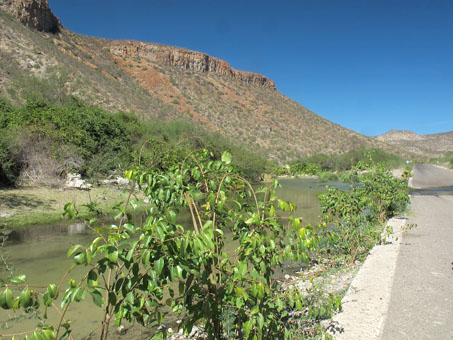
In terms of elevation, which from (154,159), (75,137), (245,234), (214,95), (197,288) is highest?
(214,95)

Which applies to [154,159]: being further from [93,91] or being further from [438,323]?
[93,91]

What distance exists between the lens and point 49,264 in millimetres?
8430

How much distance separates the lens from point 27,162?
1720cm

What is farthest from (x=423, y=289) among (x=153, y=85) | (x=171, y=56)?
(x=171, y=56)

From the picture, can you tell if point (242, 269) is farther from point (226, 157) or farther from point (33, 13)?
point (33, 13)

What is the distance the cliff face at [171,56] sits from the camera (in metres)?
78.5

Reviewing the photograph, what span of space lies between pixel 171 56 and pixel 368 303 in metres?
87.1

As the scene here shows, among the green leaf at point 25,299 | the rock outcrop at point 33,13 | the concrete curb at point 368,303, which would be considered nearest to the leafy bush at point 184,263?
the green leaf at point 25,299

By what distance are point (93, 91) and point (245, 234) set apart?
1680 inches

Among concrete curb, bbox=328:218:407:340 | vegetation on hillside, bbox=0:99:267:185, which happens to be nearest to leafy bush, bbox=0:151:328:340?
concrete curb, bbox=328:218:407:340

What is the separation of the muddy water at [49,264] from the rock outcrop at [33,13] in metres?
45.4

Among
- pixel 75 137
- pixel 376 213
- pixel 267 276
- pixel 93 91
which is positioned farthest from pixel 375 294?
pixel 93 91

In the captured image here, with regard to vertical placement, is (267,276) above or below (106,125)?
below

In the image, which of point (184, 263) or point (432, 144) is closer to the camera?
point (184, 263)
